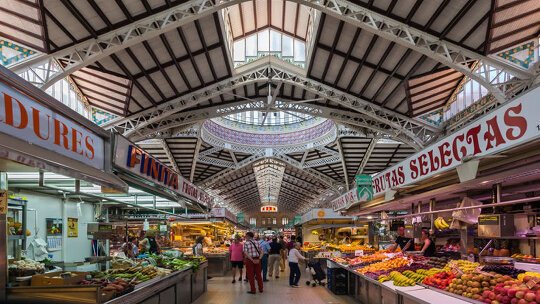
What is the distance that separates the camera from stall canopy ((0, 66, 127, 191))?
306 centimetres

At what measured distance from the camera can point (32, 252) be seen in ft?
28.6

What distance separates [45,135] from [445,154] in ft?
16.5

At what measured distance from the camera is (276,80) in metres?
19.4

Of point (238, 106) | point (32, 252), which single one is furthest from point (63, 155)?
point (238, 106)

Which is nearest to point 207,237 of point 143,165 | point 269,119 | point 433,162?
point 269,119

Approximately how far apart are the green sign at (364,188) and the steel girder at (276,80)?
6674 millimetres

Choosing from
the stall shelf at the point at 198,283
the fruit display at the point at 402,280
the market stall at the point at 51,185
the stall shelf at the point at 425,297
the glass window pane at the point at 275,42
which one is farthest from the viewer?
the glass window pane at the point at 275,42

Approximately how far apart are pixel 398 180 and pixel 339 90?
9.67 m

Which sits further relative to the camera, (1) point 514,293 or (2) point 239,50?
(2) point 239,50

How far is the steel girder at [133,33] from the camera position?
1235cm

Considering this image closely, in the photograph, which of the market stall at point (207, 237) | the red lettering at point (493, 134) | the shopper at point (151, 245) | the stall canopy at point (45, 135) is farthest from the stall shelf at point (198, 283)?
the red lettering at point (493, 134)

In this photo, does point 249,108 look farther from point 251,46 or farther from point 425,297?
point 425,297

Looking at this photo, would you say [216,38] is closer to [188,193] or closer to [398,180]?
[188,193]

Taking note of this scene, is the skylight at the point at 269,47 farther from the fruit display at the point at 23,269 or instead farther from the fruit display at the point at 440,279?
the fruit display at the point at 23,269
